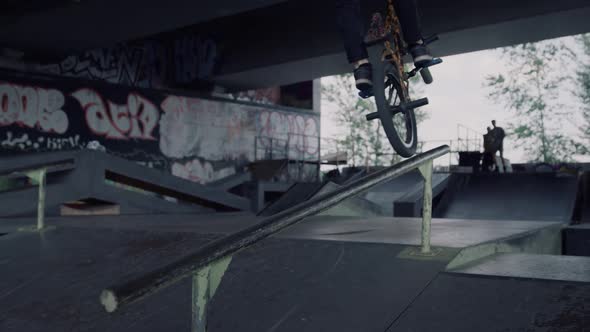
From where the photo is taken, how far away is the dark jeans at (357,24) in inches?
187

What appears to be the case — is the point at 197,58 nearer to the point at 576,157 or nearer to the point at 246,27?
the point at 246,27

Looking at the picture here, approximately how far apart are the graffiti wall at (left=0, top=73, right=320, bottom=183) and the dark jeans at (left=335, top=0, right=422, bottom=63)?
13188 millimetres

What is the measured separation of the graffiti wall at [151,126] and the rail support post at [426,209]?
14.7m

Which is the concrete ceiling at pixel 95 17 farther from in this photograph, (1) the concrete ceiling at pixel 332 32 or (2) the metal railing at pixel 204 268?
(2) the metal railing at pixel 204 268

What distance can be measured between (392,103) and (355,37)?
3.20ft

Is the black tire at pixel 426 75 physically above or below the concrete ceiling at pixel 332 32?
below

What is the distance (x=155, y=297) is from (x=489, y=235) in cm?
248

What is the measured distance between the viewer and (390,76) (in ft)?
17.4

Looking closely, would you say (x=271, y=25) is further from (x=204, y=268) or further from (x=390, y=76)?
(x=204, y=268)

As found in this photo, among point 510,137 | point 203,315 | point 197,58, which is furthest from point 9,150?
point 510,137

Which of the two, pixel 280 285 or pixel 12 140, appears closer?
pixel 280 285

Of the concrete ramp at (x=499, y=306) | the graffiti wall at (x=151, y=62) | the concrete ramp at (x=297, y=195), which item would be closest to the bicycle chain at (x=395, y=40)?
the concrete ramp at (x=499, y=306)

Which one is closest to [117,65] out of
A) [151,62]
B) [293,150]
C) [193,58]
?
[151,62]

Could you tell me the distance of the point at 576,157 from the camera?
96.4 feet
